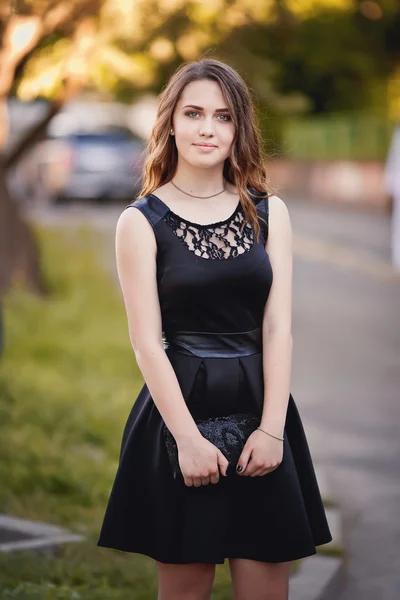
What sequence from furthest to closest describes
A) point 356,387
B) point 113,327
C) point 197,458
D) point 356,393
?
point 113,327, point 356,387, point 356,393, point 197,458

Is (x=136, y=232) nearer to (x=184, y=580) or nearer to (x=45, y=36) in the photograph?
(x=184, y=580)

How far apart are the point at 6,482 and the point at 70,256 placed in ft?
34.9

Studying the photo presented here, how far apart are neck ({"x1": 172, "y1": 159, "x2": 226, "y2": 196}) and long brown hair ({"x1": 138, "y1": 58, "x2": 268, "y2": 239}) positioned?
0.18 feet

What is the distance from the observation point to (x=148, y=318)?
10.5ft

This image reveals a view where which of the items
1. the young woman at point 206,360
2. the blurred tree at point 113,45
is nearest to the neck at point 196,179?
the young woman at point 206,360

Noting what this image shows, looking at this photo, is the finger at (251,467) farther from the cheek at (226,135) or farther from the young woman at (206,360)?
the cheek at (226,135)

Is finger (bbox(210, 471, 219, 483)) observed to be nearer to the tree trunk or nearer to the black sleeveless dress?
the black sleeveless dress

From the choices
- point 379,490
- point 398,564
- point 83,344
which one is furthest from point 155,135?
point 83,344

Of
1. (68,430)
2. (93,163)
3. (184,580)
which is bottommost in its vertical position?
(93,163)

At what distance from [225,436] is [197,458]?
115 mm

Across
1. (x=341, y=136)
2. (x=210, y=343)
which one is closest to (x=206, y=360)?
(x=210, y=343)

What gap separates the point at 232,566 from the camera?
10.9 feet

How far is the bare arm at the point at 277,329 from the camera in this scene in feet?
10.7

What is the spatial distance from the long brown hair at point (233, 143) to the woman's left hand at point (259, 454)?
572 millimetres
